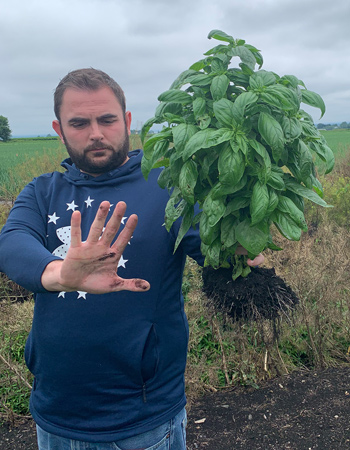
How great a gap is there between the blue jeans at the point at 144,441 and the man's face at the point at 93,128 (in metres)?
1.39

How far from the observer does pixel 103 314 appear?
205 centimetres

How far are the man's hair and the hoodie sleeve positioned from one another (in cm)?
57

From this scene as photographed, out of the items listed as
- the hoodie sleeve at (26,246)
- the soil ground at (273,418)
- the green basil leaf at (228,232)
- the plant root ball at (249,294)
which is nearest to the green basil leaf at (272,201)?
the green basil leaf at (228,232)

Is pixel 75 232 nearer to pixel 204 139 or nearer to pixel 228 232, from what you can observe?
pixel 204 139

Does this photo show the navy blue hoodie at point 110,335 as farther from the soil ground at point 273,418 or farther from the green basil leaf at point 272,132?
the soil ground at point 273,418

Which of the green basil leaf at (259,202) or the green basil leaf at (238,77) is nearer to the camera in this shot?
the green basil leaf at (259,202)

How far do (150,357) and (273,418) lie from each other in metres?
2.14

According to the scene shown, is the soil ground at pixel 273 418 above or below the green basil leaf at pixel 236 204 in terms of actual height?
below

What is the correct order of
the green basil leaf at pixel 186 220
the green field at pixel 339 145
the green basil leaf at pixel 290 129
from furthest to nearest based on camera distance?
the green field at pixel 339 145
the green basil leaf at pixel 186 220
the green basil leaf at pixel 290 129

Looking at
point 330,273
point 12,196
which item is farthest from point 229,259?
point 12,196

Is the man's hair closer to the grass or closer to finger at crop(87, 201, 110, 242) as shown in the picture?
finger at crop(87, 201, 110, 242)

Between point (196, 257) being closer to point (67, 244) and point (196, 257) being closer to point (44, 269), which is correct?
point (67, 244)

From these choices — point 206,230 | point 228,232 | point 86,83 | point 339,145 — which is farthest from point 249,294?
point 339,145

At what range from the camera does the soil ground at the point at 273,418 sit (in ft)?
11.4
